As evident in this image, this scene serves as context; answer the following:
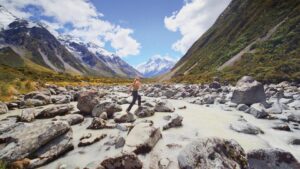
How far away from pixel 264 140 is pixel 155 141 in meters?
5.59

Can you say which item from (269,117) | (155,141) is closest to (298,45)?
(269,117)

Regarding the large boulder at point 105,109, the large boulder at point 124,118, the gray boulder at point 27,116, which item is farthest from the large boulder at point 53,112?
the large boulder at point 124,118

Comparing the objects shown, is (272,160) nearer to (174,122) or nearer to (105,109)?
(174,122)

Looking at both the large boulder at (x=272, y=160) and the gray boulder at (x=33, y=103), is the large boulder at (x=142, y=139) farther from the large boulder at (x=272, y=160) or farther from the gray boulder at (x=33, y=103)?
the gray boulder at (x=33, y=103)

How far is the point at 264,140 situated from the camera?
481 inches

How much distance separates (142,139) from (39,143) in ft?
15.1

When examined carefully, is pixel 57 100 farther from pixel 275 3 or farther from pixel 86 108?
pixel 275 3

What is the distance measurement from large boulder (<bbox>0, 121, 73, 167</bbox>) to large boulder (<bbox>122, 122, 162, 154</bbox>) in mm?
3084

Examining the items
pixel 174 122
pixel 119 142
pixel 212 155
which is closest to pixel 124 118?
pixel 174 122

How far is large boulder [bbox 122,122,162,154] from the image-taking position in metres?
10.3

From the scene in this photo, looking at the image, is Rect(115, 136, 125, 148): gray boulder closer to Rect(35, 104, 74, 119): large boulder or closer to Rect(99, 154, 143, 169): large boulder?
Rect(99, 154, 143, 169): large boulder

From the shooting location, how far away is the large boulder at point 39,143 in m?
10.2

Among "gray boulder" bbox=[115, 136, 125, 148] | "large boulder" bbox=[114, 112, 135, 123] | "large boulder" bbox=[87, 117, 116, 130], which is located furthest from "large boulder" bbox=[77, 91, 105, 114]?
"gray boulder" bbox=[115, 136, 125, 148]

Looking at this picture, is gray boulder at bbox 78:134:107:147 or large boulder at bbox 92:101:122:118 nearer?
gray boulder at bbox 78:134:107:147
